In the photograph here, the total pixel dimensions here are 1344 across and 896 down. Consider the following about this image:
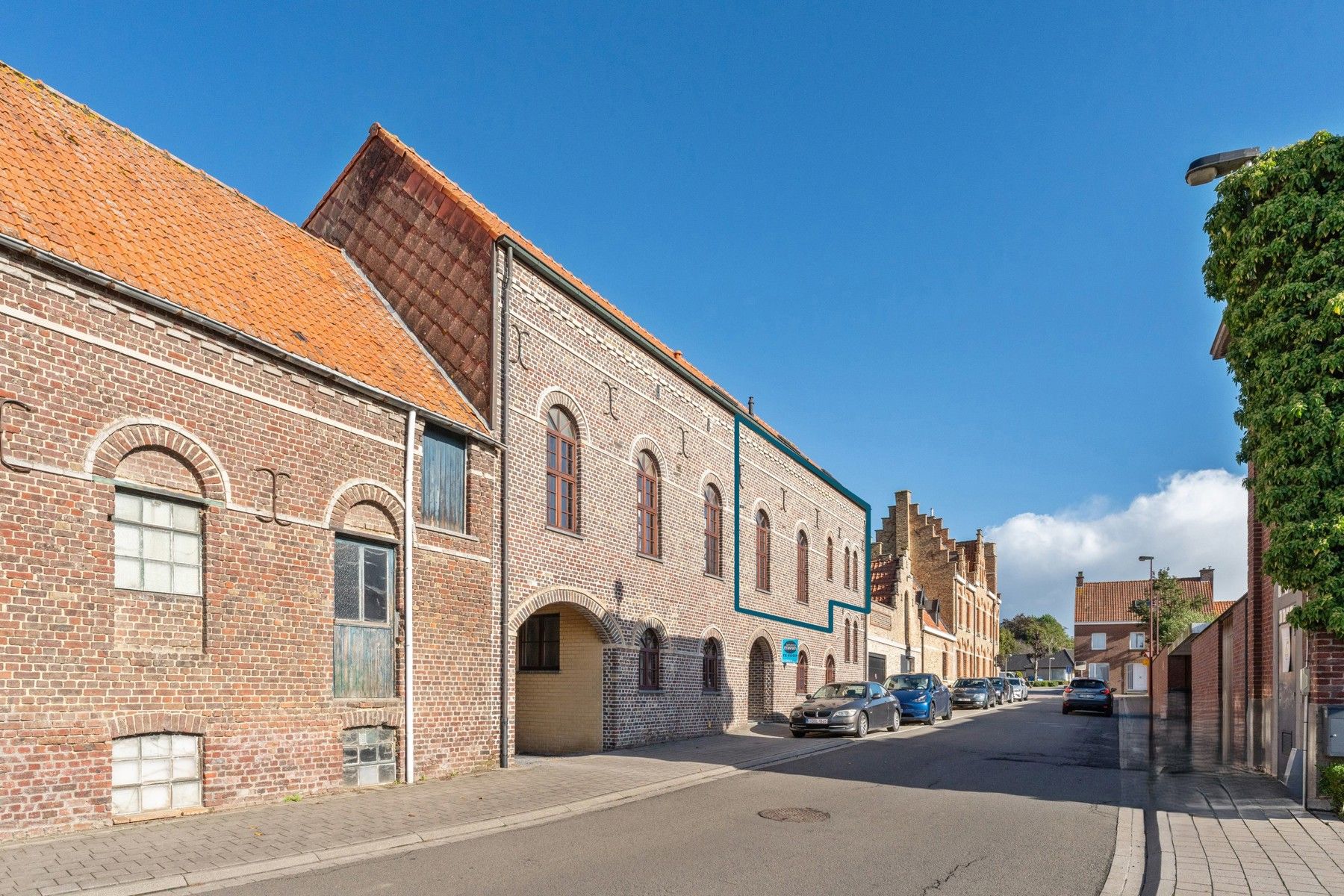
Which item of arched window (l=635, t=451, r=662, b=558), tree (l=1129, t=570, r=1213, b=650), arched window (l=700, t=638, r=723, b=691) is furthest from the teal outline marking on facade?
tree (l=1129, t=570, r=1213, b=650)

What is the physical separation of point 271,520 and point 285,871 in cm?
477

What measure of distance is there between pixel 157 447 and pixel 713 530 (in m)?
15.6

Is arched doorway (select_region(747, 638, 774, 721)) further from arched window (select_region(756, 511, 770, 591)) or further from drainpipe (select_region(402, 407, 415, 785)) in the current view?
drainpipe (select_region(402, 407, 415, 785))

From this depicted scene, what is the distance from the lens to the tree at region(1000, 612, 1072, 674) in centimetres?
10696

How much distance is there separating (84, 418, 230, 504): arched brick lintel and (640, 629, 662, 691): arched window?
1059 cm

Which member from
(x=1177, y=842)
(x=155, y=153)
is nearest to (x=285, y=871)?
(x=1177, y=842)

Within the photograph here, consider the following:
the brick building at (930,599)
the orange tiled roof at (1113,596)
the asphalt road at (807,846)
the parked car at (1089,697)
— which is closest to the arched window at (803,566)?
the brick building at (930,599)

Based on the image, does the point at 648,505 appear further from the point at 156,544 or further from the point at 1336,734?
the point at 1336,734

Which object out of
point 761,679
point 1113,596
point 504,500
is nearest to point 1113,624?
point 1113,596

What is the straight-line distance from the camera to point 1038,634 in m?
108

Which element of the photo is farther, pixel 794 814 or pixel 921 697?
pixel 921 697

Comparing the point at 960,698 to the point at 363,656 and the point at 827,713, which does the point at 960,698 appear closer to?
the point at 827,713

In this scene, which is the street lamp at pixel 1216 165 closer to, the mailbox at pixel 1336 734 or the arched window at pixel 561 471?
the mailbox at pixel 1336 734

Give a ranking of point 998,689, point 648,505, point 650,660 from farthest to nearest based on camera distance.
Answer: point 998,689 < point 648,505 < point 650,660
